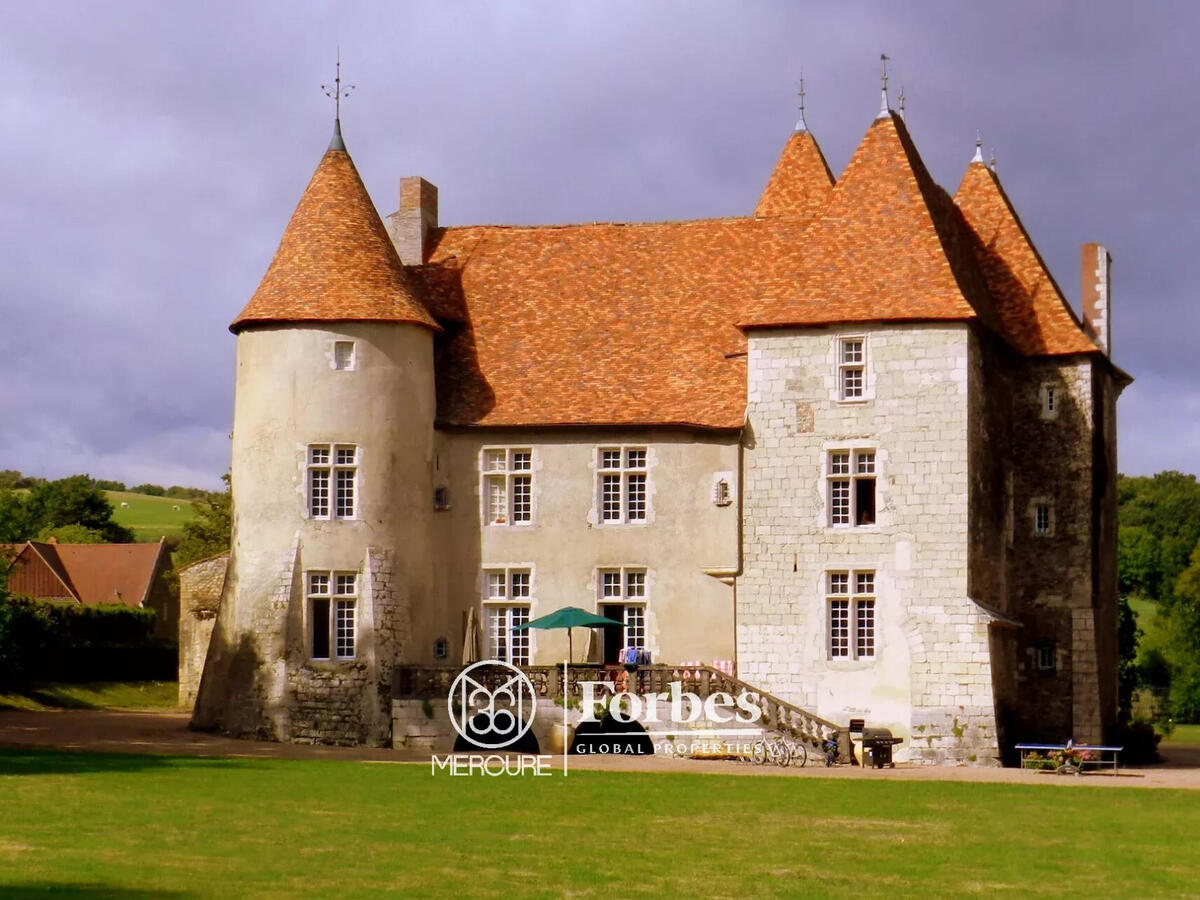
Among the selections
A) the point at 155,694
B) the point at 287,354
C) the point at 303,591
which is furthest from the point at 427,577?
the point at 155,694

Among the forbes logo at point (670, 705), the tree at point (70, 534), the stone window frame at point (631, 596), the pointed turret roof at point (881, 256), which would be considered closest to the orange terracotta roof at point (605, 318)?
the pointed turret roof at point (881, 256)

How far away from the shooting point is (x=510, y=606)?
42.4 m

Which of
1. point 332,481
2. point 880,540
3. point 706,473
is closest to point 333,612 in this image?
point 332,481

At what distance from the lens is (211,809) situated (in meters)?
24.8

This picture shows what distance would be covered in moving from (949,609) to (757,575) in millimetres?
4096

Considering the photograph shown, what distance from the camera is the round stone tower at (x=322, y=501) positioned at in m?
40.4

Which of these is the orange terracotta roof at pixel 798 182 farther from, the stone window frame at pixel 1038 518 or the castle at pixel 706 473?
the stone window frame at pixel 1038 518

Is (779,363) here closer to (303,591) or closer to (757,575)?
(757,575)

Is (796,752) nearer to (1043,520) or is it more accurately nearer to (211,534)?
(1043,520)

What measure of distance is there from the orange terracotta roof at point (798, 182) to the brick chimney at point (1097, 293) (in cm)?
633

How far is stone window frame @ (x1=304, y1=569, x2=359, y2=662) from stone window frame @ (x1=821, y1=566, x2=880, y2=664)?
9.84m

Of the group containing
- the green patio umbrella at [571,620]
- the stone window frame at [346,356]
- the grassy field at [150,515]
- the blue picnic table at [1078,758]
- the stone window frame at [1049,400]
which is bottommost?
the blue picnic table at [1078,758]

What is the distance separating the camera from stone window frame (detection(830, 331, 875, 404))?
4003 cm

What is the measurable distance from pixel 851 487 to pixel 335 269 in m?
11.9
